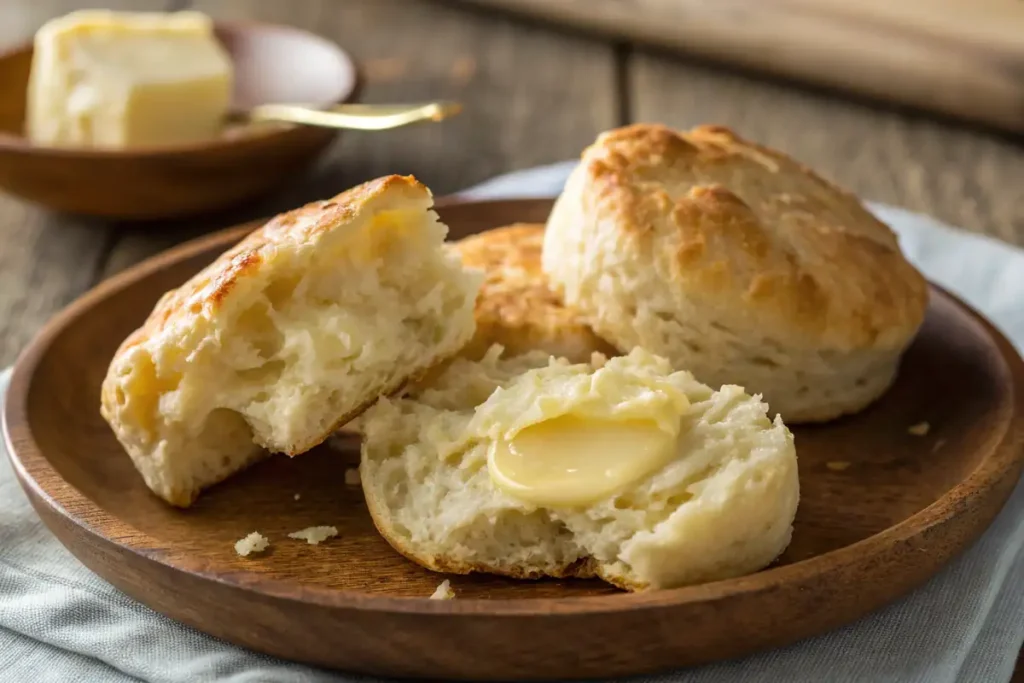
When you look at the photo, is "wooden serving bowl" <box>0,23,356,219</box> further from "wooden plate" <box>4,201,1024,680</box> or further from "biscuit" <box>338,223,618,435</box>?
"biscuit" <box>338,223,618,435</box>

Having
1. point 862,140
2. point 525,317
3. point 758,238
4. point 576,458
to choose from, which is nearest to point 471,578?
point 576,458

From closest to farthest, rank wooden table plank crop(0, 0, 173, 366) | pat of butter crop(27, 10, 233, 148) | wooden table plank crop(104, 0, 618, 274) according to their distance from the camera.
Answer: wooden table plank crop(0, 0, 173, 366)
pat of butter crop(27, 10, 233, 148)
wooden table plank crop(104, 0, 618, 274)

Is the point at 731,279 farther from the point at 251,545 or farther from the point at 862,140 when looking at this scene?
the point at 862,140

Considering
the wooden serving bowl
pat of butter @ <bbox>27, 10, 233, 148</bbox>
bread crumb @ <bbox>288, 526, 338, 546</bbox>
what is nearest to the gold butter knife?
the wooden serving bowl

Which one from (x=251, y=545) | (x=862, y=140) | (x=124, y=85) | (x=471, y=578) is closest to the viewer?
(x=471, y=578)

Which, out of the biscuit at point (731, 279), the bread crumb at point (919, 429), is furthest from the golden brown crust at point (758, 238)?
the bread crumb at point (919, 429)

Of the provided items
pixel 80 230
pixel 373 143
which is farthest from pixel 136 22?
pixel 373 143

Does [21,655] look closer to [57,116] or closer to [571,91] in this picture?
[57,116]
